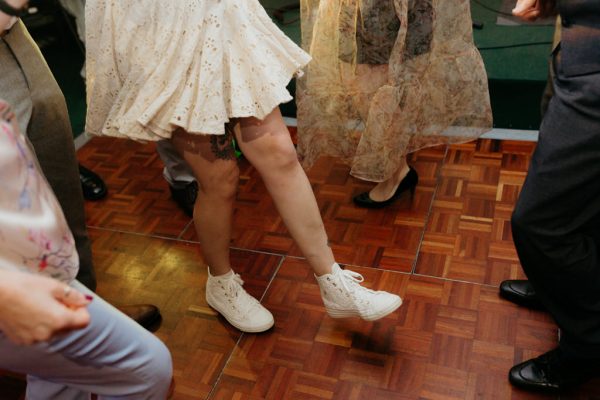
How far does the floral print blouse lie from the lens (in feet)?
2.27

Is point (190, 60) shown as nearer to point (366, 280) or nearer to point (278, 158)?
point (278, 158)

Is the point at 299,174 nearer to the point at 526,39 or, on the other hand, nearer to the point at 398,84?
the point at 398,84

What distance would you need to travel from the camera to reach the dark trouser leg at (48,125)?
1.17m

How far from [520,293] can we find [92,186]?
5.08 ft

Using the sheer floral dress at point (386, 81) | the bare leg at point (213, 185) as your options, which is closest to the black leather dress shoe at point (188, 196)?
the sheer floral dress at point (386, 81)

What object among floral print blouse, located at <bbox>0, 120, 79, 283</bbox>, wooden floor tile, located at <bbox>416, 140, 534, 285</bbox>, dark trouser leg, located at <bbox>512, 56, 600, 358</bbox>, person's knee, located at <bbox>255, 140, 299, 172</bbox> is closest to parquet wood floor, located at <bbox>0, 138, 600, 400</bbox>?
wooden floor tile, located at <bbox>416, 140, 534, 285</bbox>

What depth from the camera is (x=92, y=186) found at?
2201 mm

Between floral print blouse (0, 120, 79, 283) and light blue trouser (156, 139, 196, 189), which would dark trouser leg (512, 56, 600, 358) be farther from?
light blue trouser (156, 139, 196, 189)

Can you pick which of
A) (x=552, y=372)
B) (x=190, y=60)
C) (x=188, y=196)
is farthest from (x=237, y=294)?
(x=552, y=372)

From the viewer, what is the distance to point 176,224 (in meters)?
2.02

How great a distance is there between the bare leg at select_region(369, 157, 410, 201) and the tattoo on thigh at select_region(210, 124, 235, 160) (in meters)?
0.80

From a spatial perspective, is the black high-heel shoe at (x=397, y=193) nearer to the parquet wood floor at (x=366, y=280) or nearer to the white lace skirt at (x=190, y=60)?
the parquet wood floor at (x=366, y=280)

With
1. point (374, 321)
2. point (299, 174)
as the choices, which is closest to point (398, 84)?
point (299, 174)

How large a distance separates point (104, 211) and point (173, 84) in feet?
3.65
